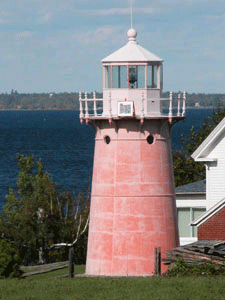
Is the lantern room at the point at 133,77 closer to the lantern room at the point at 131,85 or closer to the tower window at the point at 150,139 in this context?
the lantern room at the point at 131,85

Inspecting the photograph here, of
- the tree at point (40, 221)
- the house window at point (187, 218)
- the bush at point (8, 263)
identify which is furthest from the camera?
the tree at point (40, 221)

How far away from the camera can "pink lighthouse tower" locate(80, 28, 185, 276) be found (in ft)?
121

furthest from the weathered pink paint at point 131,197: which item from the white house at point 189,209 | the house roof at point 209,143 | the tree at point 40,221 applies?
the tree at point 40,221

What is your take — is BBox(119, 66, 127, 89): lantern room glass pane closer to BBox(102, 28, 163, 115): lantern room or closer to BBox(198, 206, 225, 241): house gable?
BBox(102, 28, 163, 115): lantern room

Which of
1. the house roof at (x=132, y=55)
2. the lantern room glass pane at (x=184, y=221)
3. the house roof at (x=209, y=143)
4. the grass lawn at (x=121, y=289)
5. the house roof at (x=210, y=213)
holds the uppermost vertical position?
the house roof at (x=132, y=55)

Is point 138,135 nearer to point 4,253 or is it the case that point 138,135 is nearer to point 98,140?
point 98,140

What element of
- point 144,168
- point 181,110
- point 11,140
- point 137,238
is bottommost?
point 137,238

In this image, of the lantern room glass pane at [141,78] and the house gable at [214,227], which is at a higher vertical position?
the lantern room glass pane at [141,78]

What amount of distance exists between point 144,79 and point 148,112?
1.16 metres

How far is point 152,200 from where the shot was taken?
37.6 metres

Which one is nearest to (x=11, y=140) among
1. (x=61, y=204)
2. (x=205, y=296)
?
(x=61, y=204)

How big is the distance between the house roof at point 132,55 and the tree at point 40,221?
19.2 meters

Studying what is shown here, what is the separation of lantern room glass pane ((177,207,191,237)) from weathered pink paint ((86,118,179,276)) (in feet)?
24.1

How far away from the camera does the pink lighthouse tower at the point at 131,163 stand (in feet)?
121
